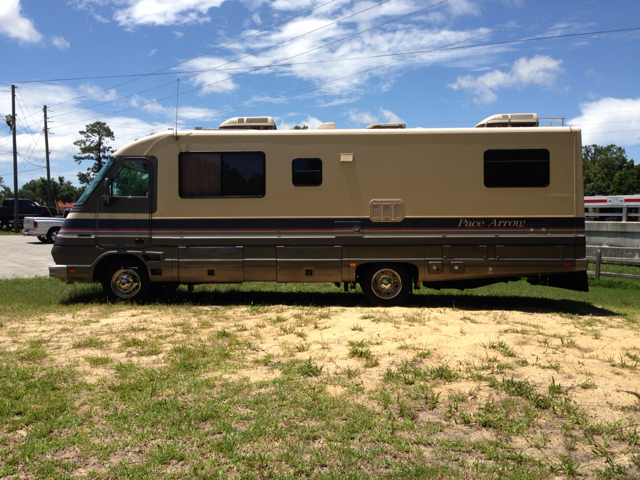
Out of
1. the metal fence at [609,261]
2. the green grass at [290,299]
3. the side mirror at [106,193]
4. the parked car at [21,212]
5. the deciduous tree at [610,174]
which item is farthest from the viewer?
the deciduous tree at [610,174]

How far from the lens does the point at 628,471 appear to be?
346 cm

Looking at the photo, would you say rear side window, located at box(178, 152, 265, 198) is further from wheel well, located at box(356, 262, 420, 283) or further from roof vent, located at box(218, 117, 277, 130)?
wheel well, located at box(356, 262, 420, 283)

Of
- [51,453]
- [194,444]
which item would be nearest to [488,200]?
[194,444]

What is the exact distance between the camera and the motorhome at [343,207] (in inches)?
364

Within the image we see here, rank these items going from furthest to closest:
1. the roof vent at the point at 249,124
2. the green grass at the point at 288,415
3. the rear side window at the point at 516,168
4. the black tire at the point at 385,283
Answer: the roof vent at the point at 249,124, the black tire at the point at 385,283, the rear side window at the point at 516,168, the green grass at the point at 288,415

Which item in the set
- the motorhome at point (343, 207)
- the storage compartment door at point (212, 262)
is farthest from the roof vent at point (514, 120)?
the storage compartment door at point (212, 262)

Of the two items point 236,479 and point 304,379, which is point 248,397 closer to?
point 304,379

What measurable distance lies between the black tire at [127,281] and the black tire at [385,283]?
4136mm

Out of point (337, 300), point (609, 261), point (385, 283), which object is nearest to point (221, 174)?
point (337, 300)

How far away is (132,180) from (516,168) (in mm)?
7058

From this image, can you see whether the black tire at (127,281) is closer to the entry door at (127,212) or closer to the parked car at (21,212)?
the entry door at (127,212)

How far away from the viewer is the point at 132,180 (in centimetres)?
952

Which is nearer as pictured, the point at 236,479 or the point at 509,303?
the point at 236,479

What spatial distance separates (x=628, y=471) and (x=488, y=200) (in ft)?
20.6
